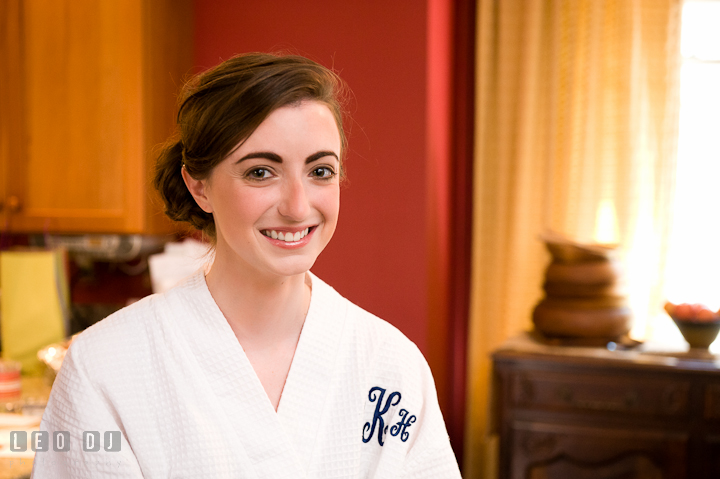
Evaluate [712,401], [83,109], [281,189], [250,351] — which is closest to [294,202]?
[281,189]

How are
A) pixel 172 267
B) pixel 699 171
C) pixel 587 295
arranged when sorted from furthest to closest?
pixel 699 171 < pixel 587 295 < pixel 172 267

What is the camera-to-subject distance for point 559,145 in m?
2.59

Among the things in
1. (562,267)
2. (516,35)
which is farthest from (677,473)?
(516,35)

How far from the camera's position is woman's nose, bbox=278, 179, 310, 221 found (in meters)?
0.99

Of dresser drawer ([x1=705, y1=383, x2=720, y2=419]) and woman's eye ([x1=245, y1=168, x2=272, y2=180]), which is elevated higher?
woman's eye ([x1=245, y1=168, x2=272, y2=180])

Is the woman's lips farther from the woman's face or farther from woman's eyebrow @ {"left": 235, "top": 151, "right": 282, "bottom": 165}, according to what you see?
woman's eyebrow @ {"left": 235, "top": 151, "right": 282, "bottom": 165}

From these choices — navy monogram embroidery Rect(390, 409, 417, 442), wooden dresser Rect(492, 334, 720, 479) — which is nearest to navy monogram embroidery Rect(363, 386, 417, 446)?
navy monogram embroidery Rect(390, 409, 417, 442)

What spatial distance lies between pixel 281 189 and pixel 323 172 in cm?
8

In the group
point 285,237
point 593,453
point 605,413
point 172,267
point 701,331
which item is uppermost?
point 285,237

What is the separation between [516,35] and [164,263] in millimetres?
1624

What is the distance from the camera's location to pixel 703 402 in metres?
2.04

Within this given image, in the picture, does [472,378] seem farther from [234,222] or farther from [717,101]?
[234,222]

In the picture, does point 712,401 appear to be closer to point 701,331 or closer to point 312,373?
point 701,331

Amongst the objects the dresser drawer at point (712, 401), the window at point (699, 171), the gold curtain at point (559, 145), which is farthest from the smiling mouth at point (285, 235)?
the window at point (699, 171)
